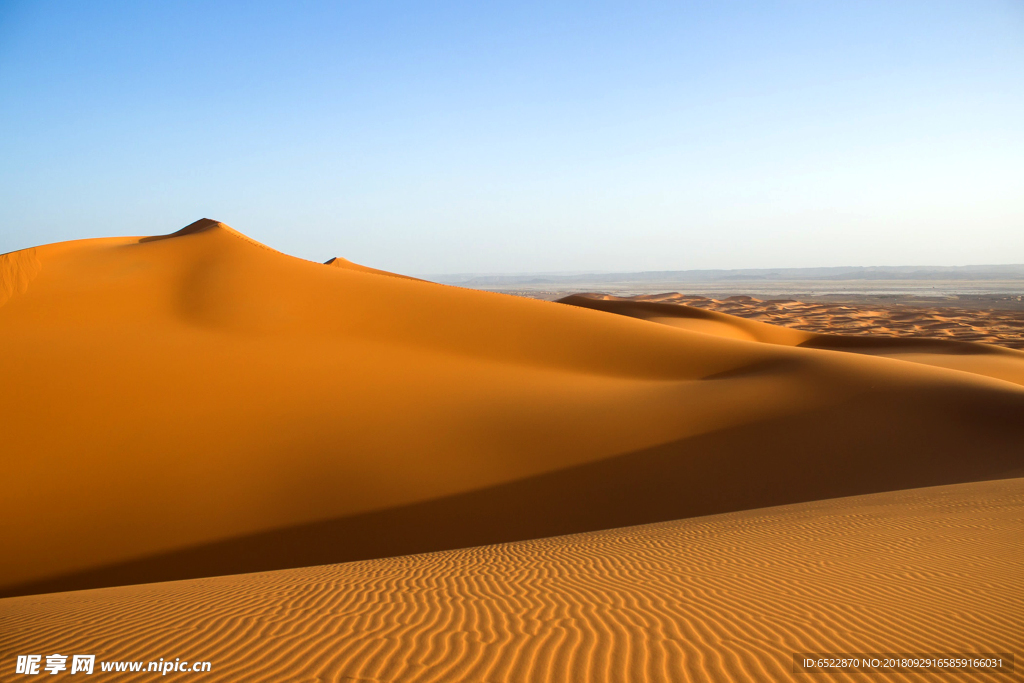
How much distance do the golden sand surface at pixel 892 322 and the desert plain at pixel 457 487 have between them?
85.2 feet

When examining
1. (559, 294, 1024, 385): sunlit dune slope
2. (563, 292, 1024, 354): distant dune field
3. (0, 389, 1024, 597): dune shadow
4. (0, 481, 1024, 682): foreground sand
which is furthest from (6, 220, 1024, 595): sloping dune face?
(563, 292, 1024, 354): distant dune field

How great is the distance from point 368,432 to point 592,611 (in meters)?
7.92

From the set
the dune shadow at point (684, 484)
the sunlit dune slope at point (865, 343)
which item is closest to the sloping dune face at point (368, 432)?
the dune shadow at point (684, 484)

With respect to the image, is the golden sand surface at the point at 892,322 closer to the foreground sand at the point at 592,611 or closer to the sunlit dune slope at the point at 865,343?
the sunlit dune slope at the point at 865,343

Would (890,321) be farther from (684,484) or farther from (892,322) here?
(684,484)

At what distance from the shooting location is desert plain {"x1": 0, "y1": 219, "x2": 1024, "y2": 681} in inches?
175

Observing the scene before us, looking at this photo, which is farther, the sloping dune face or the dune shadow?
the sloping dune face

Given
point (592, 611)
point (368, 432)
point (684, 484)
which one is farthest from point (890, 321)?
point (592, 611)

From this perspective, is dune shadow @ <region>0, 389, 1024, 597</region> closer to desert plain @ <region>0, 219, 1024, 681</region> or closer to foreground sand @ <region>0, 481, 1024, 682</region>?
desert plain @ <region>0, 219, 1024, 681</region>

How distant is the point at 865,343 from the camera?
28484 mm

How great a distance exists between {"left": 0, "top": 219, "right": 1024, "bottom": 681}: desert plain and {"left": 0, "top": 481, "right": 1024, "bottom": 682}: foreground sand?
34 mm

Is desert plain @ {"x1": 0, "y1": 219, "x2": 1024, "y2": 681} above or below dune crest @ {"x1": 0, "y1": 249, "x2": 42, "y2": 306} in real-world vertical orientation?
below

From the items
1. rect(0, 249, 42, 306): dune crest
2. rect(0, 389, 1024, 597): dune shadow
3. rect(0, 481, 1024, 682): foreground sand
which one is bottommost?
rect(0, 389, 1024, 597): dune shadow

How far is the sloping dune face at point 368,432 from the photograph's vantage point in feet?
31.1
